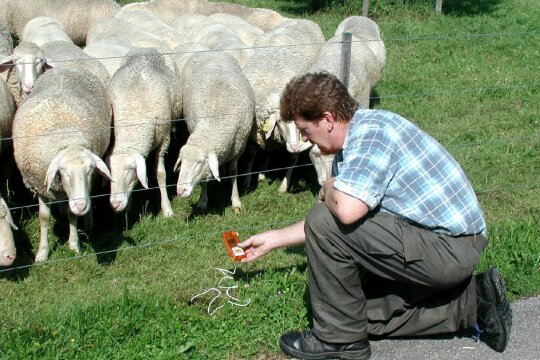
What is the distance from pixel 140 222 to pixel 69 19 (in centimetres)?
753

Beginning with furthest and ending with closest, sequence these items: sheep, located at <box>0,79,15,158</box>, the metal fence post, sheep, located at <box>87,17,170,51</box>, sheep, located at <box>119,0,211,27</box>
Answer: sheep, located at <box>119,0,211,27</box> → sheep, located at <box>87,17,170,51</box> → sheep, located at <box>0,79,15,158</box> → the metal fence post

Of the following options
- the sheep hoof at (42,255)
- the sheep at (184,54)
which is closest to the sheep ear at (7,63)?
the sheep at (184,54)

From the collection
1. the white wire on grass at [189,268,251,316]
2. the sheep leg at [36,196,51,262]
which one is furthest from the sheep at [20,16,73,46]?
the white wire on grass at [189,268,251,316]

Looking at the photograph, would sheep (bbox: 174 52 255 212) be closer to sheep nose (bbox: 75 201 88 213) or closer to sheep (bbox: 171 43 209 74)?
sheep (bbox: 171 43 209 74)

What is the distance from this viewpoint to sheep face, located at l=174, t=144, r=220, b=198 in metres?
5.66

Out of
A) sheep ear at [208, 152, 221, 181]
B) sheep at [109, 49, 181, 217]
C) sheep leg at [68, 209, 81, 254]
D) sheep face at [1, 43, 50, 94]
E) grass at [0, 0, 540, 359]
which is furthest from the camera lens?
sheep face at [1, 43, 50, 94]

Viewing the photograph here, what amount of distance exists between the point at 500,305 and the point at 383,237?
749 millimetres

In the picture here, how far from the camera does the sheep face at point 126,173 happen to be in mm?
5457

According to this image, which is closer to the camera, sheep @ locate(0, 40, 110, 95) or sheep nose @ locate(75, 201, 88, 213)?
sheep nose @ locate(75, 201, 88, 213)

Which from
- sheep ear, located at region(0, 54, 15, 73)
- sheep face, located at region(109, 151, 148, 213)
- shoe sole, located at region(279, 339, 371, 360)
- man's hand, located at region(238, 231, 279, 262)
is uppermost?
man's hand, located at region(238, 231, 279, 262)

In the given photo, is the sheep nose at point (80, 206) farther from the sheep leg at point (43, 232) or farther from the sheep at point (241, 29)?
the sheep at point (241, 29)

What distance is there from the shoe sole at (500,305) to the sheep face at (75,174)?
2595mm

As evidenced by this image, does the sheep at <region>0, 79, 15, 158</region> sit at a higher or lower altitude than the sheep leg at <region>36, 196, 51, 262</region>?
higher

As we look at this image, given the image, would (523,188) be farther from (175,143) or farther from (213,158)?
(175,143)
